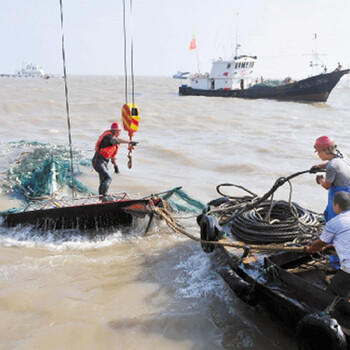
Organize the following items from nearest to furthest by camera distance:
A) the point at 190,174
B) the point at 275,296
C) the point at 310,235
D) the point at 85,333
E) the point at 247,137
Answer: the point at 275,296 → the point at 85,333 → the point at 310,235 → the point at 190,174 → the point at 247,137

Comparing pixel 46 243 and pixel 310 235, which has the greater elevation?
pixel 310 235

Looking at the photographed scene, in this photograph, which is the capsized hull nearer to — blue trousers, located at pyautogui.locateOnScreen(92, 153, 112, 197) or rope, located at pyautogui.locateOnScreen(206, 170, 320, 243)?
rope, located at pyautogui.locateOnScreen(206, 170, 320, 243)

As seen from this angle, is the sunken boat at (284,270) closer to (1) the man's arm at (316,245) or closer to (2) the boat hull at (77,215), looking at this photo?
(1) the man's arm at (316,245)

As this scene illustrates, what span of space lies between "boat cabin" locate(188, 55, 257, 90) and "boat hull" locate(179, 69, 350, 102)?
55.5 inches

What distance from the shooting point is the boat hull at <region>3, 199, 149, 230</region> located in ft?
20.7

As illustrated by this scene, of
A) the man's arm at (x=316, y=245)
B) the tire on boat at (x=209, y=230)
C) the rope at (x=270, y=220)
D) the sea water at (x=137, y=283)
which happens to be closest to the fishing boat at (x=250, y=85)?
the sea water at (x=137, y=283)

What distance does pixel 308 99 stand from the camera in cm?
3538

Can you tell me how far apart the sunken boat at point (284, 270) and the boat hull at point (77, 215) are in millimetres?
1324

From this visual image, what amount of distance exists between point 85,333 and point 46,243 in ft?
7.99

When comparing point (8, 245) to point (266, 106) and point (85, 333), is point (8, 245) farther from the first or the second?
point (266, 106)

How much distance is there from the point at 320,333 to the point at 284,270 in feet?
2.96

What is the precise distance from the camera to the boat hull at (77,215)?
632 cm

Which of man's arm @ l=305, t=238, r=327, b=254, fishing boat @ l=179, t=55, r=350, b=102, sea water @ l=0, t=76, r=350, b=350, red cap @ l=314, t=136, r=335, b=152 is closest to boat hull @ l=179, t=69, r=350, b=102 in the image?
fishing boat @ l=179, t=55, r=350, b=102

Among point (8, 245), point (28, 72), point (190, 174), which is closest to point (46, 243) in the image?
point (8, 245)
